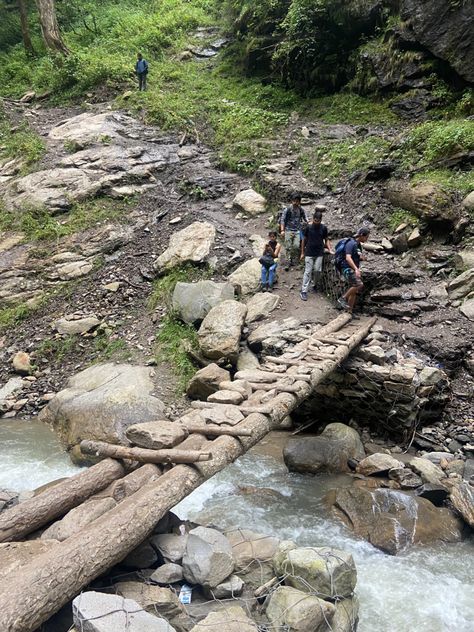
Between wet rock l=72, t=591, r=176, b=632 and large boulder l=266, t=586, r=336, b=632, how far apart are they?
99 cm

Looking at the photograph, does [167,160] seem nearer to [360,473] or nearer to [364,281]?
[364,281]

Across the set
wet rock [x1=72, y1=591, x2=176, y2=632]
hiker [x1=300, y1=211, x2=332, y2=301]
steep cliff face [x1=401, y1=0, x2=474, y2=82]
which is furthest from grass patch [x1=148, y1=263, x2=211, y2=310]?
steep cliff face [x1=401, y1=0, x2=474, y2=82]

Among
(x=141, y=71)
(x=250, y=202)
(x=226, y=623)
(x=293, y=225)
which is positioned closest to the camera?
(x=226, y=623)

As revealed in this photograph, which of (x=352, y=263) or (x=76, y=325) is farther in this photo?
(x=76, y=325)

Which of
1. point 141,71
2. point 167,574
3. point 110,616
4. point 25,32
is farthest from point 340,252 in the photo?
point 25,32

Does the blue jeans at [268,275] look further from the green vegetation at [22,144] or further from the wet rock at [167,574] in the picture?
the green vegetation at [22,144]

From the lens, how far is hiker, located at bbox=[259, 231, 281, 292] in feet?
35.0

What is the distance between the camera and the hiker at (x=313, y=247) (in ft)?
31.5

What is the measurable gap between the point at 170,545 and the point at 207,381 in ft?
15.4

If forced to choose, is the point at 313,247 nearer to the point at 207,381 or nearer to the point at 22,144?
the point at 207,381

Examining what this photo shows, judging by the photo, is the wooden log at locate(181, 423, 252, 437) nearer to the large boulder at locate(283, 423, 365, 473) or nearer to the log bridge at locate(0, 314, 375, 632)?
the log bridge at locate(0, 314, 375, 632)

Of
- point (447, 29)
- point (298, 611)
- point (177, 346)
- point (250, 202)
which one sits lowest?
point (177, 346)

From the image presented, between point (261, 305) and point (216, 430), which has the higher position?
point (216, 430)

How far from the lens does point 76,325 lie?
11.6 meters
